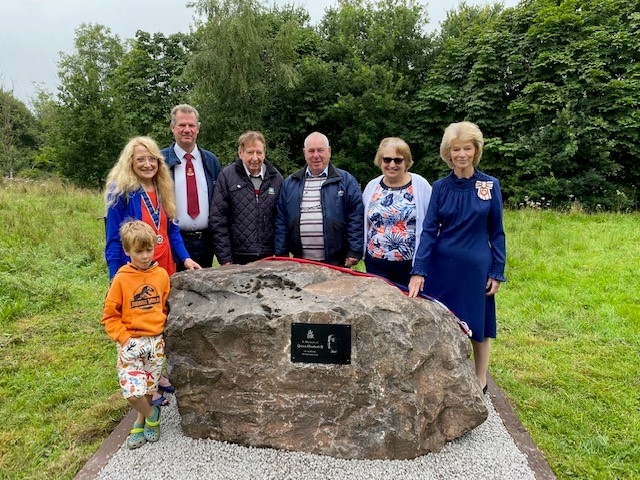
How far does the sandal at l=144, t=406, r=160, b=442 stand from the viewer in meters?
3.36

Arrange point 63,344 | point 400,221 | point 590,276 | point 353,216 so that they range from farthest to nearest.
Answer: point 590,276
point 63,344
point 353,216
point 400,221

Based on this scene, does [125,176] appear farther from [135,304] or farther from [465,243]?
[465,243]

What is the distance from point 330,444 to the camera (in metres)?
3.20

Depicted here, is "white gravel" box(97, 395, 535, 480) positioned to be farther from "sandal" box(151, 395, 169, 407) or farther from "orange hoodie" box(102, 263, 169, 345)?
"orange hoodie" box(102, 263, 169, 345)

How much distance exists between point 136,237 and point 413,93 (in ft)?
68.5

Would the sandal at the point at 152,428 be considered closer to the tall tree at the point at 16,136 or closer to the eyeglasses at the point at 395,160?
the eyeglasses at the point at 395,160

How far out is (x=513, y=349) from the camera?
536 centimetres

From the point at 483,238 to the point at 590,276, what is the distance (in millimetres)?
5310

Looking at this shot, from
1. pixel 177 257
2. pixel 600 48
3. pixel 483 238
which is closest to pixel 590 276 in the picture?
pixel 483 238

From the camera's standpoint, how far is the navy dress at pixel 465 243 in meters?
3.49

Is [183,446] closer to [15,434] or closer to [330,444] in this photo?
[330,444]

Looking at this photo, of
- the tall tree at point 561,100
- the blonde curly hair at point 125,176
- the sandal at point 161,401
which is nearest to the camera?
the blonde curly hair at point 125,176

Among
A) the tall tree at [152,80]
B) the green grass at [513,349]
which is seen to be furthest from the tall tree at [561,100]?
the tall tree at [152,80]

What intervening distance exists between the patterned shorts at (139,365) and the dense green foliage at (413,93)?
13.9 meters
